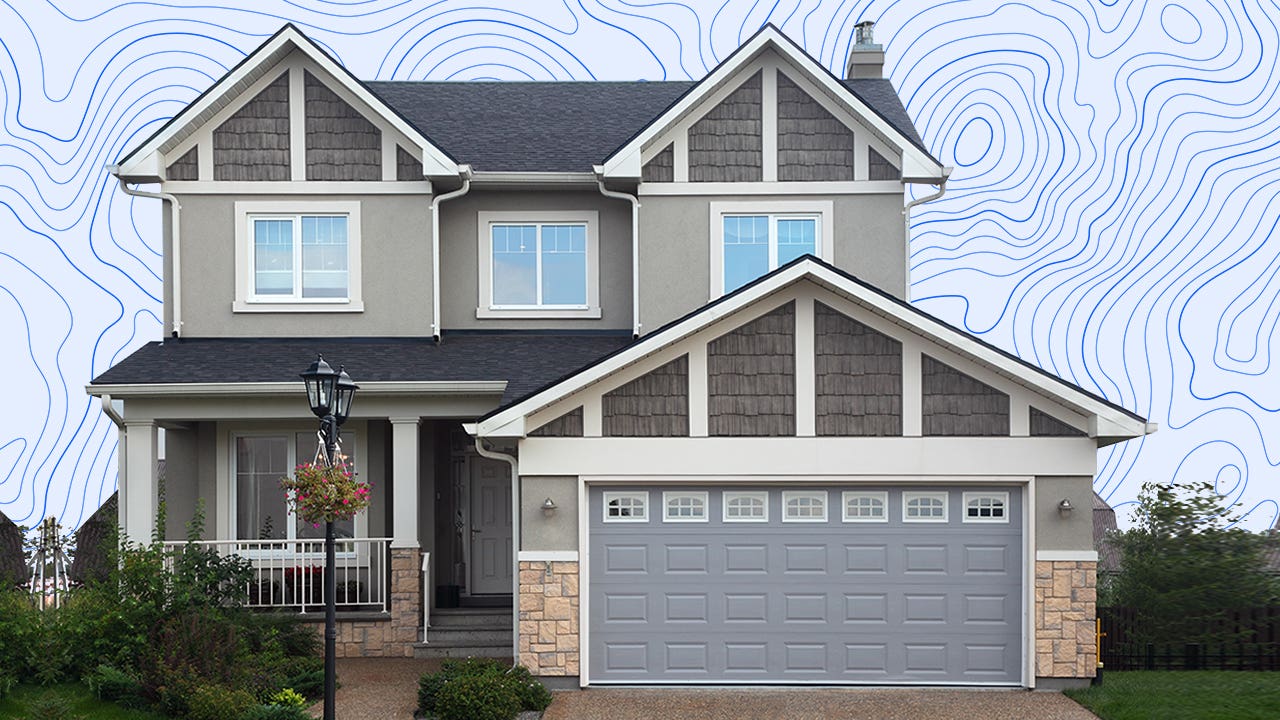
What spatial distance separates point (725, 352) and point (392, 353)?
5246 mm

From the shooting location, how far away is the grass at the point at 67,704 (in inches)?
467

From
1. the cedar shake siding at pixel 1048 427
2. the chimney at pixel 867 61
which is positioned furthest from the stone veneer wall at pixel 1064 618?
the chimney at pixel 867 61

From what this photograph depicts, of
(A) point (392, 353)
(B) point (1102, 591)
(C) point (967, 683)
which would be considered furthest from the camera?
(B) point (1102, 591)

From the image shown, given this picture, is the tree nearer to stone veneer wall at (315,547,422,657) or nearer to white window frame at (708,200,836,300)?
white window frame at (708,200,836,300)

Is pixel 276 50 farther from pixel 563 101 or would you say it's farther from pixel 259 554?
pixel 259 554

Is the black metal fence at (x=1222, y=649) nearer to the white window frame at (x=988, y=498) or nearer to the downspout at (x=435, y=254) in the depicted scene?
the white window frame at (x=988, y=498)

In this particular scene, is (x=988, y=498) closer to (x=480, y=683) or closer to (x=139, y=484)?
(x=480, y=683)

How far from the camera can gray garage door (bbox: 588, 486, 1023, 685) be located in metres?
13.4

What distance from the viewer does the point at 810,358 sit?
43.3ft

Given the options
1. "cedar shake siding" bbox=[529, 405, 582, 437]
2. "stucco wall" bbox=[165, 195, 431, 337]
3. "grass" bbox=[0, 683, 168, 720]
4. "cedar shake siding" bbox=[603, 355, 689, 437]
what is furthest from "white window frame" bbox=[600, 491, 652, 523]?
"grass" bbox=[0, 683, 168, 720]

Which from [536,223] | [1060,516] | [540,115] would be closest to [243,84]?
[536,223]

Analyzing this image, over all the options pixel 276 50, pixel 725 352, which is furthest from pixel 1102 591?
pixel 276 50

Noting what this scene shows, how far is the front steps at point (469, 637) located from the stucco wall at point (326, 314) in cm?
399

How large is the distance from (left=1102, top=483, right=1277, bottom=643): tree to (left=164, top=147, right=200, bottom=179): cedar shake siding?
13.7 metres
